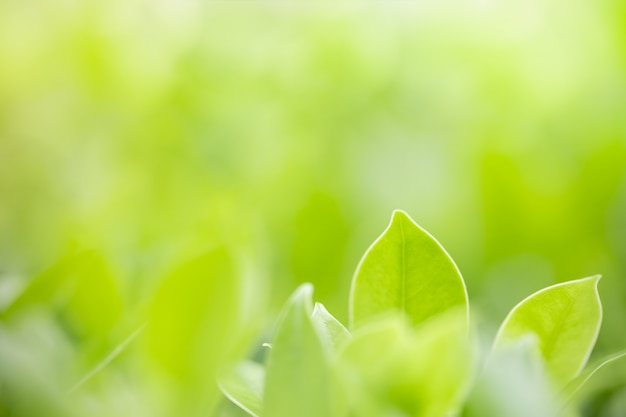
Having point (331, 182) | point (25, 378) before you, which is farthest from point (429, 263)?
point (331, 182)

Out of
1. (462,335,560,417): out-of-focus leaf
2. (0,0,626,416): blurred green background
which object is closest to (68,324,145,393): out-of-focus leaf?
(0,0,626,416): blurred green background

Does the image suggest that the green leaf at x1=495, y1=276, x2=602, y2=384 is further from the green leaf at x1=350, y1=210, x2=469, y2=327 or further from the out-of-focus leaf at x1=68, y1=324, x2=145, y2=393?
the out-of-focus leaf at x1=68, y1=324, x2=145, y2=393

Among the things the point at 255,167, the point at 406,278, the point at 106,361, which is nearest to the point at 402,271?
the point at 406,278

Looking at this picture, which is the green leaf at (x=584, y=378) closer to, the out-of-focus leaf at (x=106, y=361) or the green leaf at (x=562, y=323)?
the green leaf at (x=562, y=323)

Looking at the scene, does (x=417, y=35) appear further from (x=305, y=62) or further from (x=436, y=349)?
(x=436, y=349)

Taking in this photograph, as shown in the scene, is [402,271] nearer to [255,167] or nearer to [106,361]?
[106,361]

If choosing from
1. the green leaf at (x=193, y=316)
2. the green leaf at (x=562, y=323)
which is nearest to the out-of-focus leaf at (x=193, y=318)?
the green leaf at (x=193, y=316)

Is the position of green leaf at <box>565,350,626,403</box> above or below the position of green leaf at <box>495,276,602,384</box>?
below
